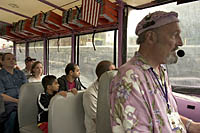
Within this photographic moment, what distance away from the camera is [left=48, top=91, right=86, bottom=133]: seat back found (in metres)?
1.83

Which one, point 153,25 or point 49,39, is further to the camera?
point 49,39

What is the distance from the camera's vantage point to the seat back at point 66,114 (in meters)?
1.83

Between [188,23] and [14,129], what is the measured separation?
2.70 m

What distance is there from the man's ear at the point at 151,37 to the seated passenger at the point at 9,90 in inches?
93.6

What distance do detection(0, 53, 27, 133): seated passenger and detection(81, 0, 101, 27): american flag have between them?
1.36 metres

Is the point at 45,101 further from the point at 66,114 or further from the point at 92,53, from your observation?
the point at 92,53

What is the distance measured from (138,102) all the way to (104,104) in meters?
0.54

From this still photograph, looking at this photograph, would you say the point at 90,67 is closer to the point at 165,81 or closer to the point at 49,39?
the point at 49,39

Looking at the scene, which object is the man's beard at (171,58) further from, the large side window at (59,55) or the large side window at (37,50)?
the large side window at (37,50)

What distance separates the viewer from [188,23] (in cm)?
222

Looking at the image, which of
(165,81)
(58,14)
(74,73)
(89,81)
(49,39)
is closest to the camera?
(165,81)

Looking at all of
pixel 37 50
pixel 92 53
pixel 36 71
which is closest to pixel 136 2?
pixel 92 53

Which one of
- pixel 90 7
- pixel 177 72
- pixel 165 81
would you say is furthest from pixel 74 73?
pixel 165 81

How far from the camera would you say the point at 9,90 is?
3.10 meters
